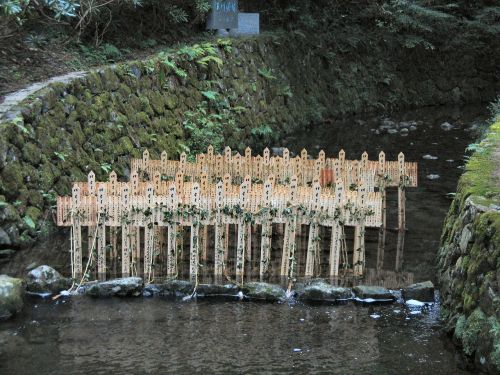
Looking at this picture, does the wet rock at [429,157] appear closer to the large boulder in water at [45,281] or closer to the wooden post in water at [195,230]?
the wooden post in water at [195,230]

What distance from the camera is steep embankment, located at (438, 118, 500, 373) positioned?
739 centimetres

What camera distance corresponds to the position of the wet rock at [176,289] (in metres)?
10.0

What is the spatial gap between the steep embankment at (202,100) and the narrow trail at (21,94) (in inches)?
6.2

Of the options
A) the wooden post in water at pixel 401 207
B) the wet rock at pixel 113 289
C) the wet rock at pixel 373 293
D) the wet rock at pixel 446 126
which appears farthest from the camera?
the wet rock at pixel 446 126

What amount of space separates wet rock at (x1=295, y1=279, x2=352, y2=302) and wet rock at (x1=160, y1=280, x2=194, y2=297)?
161 cm

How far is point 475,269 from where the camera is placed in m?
8.02

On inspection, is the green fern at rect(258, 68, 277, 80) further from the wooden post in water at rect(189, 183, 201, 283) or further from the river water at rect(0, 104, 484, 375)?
the wooden post in water at rect(189, 183, 201, 283)

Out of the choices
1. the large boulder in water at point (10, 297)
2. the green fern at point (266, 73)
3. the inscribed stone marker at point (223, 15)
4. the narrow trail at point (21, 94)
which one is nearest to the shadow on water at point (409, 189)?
the green fern at point (266, 73)

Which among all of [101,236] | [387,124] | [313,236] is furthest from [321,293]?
[387,124]

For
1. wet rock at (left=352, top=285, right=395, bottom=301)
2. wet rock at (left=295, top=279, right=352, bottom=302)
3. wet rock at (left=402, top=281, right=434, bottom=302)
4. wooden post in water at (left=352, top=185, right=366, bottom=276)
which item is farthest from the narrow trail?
wet rock at (left=402, top=281, right=434, bottom=302)

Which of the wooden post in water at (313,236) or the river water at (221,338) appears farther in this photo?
the wooden post in water at (313,236)

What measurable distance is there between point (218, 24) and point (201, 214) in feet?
47.2

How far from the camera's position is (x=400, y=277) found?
11320mm

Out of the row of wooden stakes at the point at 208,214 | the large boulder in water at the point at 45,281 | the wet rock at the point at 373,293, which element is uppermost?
the row of wooden stakes at the point at 208,214
